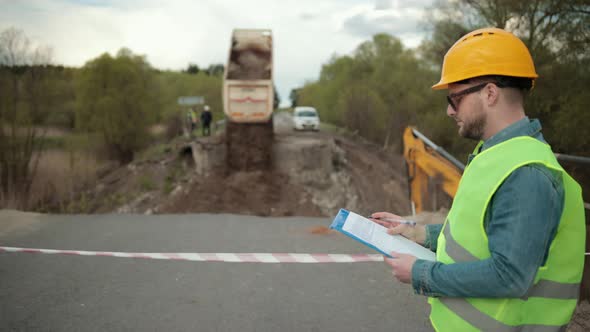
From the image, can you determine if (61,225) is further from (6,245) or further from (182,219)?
(182,219)

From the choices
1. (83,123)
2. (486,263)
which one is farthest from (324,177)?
(83,123)

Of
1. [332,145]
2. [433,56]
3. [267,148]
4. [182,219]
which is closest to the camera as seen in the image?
[182,219]

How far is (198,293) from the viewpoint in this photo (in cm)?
507

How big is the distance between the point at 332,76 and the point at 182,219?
56986 mm

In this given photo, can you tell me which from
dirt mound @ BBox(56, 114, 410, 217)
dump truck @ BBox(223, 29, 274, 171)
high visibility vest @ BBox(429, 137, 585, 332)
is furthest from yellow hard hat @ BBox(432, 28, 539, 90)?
dump truck @ BBox(223, 29, 274, 171)

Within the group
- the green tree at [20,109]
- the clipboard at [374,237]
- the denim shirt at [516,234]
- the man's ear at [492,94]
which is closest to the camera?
the denim shirt at [516,234]

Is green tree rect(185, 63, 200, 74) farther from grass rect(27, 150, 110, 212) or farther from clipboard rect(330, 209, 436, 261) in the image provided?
clipboard rect(330, 209, 436, 261)

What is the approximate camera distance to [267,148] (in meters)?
21.2

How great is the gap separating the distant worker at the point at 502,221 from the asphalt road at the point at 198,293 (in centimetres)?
256

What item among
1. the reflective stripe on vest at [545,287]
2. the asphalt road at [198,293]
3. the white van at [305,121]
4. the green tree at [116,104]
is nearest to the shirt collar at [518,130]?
the reflective stripe on vest at [545,287]

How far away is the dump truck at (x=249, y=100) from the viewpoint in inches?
766

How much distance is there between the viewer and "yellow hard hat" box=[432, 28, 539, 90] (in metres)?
1.85

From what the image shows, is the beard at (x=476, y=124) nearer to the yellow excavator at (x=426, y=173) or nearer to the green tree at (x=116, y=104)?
the yellow excavator at (x=426, y=173)

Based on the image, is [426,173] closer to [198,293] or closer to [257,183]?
[198,293]
